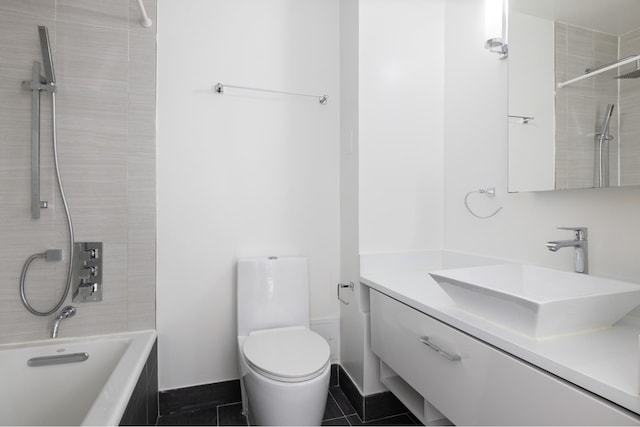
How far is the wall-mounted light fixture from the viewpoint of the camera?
152 cm

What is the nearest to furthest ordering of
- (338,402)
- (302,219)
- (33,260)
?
(33,260) → (338,402) → (302,219)

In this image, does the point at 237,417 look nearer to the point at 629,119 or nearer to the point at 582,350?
the point at 582,350

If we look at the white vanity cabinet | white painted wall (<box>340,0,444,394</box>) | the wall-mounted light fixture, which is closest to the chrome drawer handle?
the white vanity cabinet

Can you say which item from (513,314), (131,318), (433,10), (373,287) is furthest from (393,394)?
(433,10)

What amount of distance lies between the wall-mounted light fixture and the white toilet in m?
1.44

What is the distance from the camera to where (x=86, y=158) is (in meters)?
1.65

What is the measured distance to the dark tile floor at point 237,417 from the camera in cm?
170

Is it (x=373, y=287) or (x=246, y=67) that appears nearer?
(x=373, y=287)

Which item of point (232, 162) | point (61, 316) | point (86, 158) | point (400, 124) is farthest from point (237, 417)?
point (400, 124)

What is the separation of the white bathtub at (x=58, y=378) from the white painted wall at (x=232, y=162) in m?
0.30

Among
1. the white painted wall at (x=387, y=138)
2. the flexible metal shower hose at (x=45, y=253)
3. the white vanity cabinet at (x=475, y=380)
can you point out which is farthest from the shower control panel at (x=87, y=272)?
the white vanity cabinet at (x=475, y=380)

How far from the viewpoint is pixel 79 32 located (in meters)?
1.64

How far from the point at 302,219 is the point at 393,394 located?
1.08m

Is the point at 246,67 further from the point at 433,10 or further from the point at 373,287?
the point at 373,287
